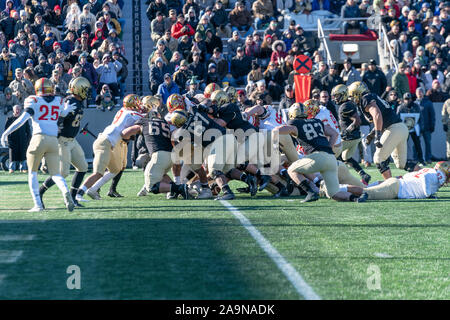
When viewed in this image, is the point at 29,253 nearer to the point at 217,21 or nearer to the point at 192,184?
the point at 192,184

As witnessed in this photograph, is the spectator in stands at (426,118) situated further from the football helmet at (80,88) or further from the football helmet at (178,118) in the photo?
the football helmet at (80,88)

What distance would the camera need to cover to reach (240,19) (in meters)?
22.1

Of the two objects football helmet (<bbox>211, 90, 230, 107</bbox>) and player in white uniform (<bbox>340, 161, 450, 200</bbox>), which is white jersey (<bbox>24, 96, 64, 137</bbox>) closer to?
football helmet (<bbox>211, 90, 230, 107</bbox>)

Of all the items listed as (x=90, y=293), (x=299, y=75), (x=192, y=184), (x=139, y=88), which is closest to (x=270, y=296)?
(x=90, y=293)

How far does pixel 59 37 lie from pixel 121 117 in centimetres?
1040

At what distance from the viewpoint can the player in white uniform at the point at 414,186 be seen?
443 inches

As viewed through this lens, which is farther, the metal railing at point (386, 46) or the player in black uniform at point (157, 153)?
the metal railing at point (386, 46)

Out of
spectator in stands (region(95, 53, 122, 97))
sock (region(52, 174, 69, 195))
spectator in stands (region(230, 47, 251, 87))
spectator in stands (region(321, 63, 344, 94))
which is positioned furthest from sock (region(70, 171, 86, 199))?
spectator in stands (region(230, 47, 251, 87))

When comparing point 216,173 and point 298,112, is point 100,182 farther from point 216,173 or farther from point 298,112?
point 298,112

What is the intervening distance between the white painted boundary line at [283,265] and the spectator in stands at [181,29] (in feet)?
40.7

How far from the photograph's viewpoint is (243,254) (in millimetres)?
7000

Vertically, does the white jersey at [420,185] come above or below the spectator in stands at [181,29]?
below

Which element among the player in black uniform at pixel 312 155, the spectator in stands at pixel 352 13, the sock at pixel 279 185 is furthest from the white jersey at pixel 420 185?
the spectator in stands at pixel 352 13
